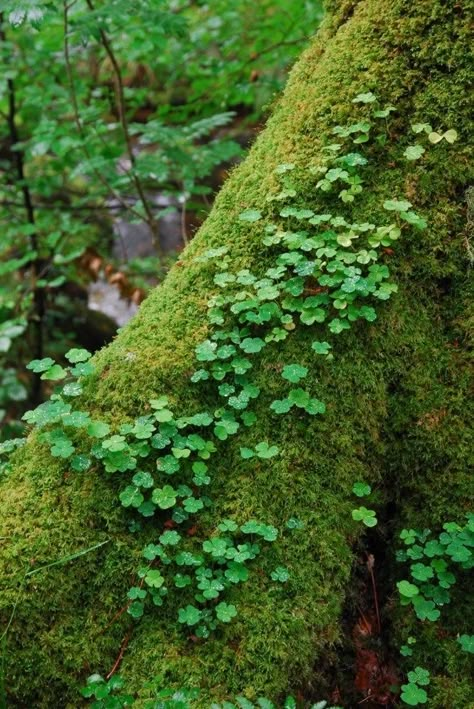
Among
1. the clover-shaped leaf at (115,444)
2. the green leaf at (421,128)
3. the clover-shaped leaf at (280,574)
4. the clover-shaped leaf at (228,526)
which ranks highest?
the green leaf at (421,128)

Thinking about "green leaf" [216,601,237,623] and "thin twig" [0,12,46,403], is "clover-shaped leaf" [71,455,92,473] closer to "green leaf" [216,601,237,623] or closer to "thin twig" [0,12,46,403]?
"green leaf" [216,601,237,623]

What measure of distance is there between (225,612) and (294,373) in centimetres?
85

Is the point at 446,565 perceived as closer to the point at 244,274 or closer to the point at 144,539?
the point at 144,539

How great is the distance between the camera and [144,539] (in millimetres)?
2098

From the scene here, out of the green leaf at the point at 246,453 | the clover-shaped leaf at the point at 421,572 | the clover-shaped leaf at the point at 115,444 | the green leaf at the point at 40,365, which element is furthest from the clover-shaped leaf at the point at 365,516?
the green leaf at the point at 40,365

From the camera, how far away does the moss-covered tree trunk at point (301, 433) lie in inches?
77.5

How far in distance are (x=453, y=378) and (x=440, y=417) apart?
16 cm

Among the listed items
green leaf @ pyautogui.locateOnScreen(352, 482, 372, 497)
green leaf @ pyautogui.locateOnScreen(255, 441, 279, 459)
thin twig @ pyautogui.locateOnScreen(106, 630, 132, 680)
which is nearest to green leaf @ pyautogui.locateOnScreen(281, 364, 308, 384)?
green leaf @ pyautogui.locateOnScreen(255, 441, 279, 459)

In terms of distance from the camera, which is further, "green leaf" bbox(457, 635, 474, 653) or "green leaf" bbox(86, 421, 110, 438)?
"green leaf" bbox(86, 421, 110, 438)

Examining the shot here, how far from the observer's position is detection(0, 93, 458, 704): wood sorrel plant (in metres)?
2.06

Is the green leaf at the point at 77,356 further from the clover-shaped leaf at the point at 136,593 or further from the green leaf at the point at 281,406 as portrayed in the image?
the clover-shaped leaf at the point at 136,593

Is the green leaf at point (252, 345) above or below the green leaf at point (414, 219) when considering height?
below

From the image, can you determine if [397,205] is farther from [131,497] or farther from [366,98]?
→ [131,497]

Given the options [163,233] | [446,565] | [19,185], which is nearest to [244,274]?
[446,565]
